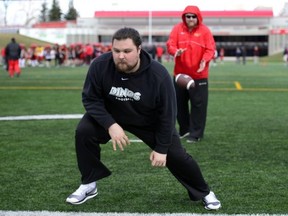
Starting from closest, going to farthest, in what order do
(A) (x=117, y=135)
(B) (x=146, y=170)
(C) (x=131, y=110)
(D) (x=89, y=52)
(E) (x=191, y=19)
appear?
(A) (x=117, y=135)
(C) (x=131, y=110)
(B) (x=146, y=170)
(E) (x=191, y=19)
(D) (x=89, y=52)

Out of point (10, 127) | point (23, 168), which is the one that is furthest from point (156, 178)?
point (10, 127)

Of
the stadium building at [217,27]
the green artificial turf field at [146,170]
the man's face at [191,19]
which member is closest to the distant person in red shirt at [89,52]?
the stadium building at [217,27]

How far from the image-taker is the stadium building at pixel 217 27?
277ft

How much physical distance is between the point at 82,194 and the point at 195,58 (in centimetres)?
362

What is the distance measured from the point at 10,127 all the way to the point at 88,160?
191 inches

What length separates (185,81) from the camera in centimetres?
767

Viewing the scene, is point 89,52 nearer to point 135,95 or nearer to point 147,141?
point 147,141

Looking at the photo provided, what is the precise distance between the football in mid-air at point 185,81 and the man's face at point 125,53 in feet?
11.7

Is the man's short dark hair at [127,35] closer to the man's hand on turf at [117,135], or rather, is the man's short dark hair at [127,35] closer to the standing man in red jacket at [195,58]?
the man's hand on turf at [117,135]

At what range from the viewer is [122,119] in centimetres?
447

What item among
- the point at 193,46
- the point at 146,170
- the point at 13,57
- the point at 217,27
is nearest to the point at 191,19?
the point at 193,46

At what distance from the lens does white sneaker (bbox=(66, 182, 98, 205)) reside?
4594mm

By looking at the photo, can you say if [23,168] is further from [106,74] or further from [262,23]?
[262,23]

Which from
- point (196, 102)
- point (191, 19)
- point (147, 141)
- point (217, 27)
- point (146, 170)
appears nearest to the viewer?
point (147, 141)
